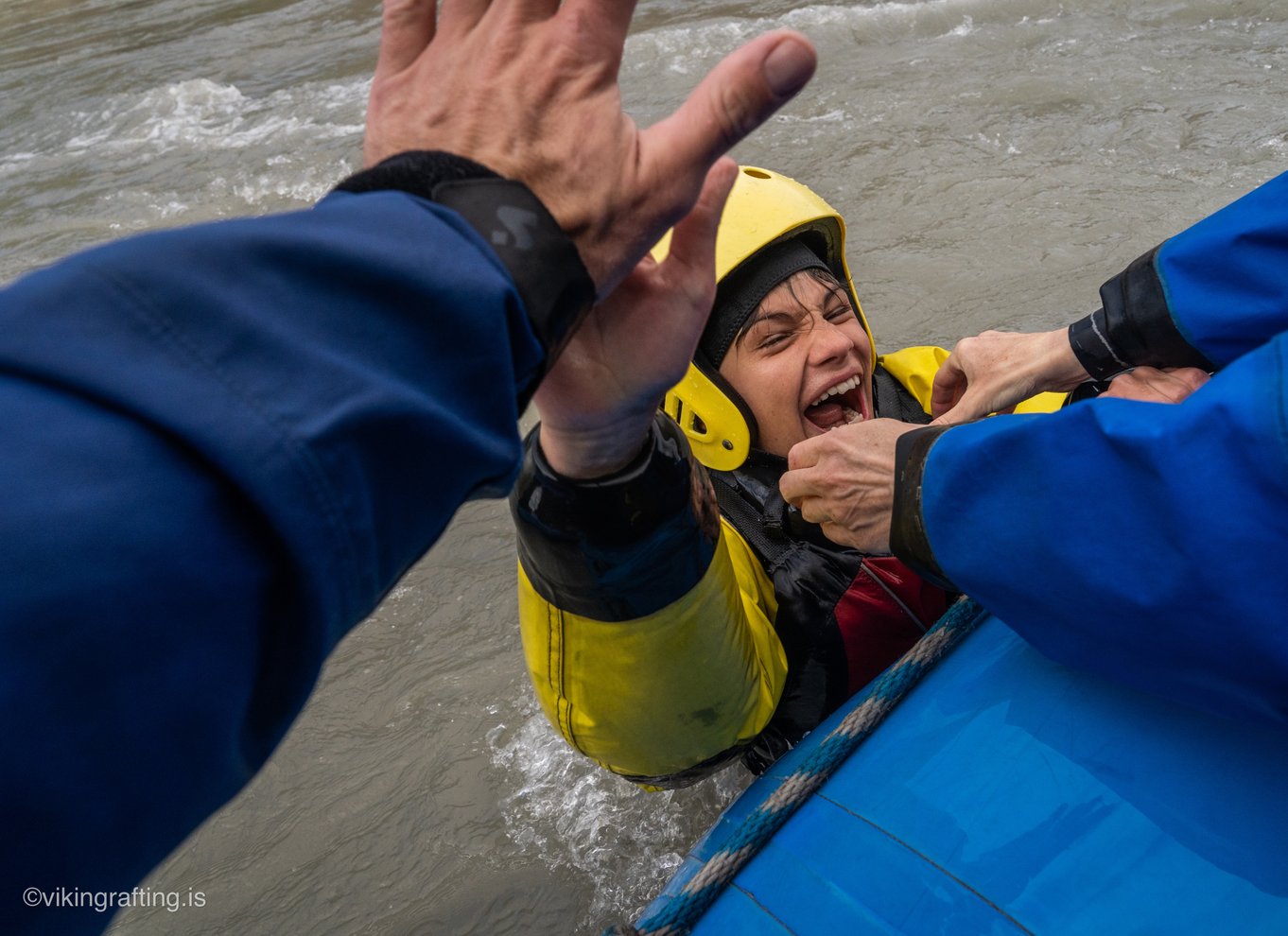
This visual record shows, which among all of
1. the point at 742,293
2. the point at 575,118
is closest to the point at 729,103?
the point at 575,118

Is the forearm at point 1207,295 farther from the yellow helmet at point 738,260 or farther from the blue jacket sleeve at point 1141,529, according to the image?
the blue jacket sleeve at point 1141,529

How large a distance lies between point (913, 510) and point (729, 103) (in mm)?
999

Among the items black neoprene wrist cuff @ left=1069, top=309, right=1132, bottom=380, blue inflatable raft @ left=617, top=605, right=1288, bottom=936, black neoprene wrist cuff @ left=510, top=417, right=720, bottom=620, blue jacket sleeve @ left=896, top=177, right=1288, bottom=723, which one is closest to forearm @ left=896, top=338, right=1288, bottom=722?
blue jacket sleeve @ left=896, top=177, right=1288, bottom=723

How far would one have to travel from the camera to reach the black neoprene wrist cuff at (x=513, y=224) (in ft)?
3.18

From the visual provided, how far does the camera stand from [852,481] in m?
2.07

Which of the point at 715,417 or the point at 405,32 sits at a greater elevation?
the point at 405,32

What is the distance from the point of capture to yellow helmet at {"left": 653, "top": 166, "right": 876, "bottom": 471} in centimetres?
265

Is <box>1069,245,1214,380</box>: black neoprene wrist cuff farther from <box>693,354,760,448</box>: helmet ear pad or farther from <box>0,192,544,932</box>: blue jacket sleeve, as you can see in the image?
<box>0,192,544,932</box>: blue jacket sleeve

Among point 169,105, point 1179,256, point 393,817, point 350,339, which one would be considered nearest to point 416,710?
point 393,817

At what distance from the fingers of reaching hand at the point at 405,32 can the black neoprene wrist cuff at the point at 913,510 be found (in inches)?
43.5

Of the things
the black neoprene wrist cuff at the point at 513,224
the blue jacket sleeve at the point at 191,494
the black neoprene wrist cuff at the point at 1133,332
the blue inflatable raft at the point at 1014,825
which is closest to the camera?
the blue jacket sleeve at the point at 191,494

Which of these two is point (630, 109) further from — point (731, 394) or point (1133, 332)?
point (1133, 332)

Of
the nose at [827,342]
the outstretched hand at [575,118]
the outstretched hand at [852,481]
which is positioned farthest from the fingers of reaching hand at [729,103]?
the nose at [827,342]

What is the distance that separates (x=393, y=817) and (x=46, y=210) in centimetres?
620
